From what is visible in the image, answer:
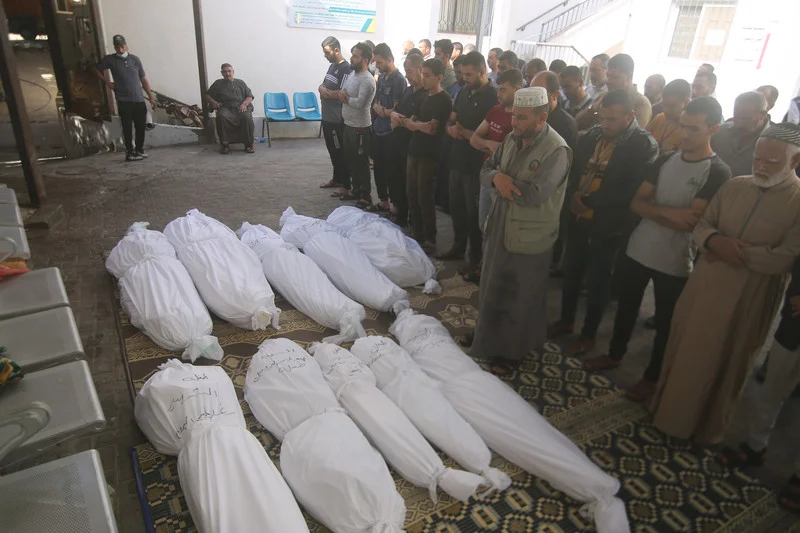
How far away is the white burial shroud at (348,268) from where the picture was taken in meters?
3.27

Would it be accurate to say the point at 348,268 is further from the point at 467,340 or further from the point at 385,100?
the point at 385,100

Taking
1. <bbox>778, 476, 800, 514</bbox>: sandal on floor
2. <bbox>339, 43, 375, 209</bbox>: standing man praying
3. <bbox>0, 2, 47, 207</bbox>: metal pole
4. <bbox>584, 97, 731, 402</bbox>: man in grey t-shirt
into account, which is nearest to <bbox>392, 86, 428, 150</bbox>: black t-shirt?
<bbox>339, 43, 375, 209</bbox>: standing man praying

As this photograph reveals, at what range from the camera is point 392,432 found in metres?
2.02

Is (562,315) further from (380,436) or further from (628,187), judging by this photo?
(380,436)

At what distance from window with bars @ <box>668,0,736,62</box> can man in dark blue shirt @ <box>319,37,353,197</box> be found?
7159 mm

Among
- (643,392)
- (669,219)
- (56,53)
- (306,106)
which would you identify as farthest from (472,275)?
(56,53)

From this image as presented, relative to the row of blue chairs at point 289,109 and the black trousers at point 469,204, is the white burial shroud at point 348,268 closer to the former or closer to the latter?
the black trousers at point 469,204

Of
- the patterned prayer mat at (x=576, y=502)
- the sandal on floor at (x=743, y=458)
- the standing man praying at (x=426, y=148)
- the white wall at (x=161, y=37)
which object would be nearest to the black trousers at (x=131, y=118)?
the white wall at (x=161, y=37)

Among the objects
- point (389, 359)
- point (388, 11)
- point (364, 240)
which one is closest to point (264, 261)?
point (364, 240)

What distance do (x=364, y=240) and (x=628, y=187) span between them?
1.88 metres

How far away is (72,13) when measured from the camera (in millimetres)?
7387

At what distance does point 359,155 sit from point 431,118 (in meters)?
1.50

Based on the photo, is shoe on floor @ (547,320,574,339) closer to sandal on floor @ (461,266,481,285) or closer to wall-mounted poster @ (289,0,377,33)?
Result: sandal on floor @ (461,266,481,285)

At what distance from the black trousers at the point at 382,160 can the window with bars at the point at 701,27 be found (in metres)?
7.27
